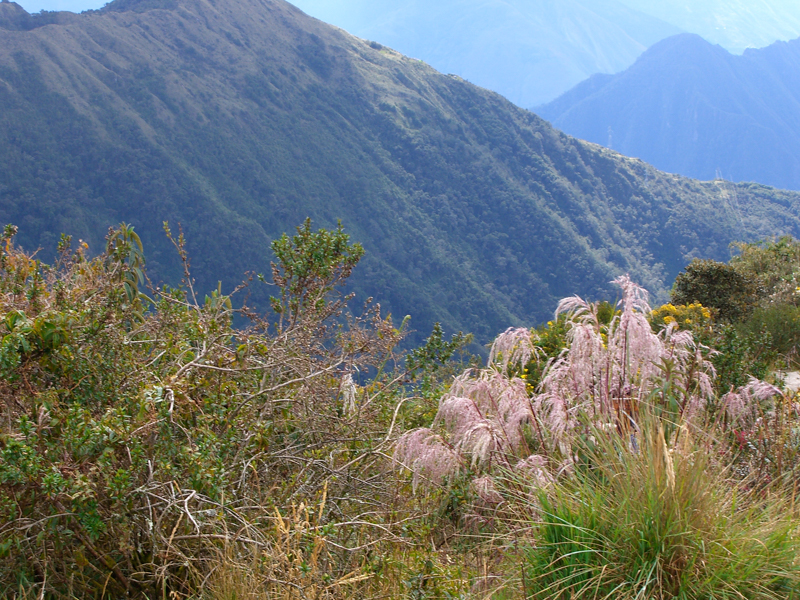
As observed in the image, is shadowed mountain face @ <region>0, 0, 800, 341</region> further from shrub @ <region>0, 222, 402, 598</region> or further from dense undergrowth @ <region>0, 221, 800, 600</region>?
dense undergrowth @ <region>0, 221, 800, 600</region>

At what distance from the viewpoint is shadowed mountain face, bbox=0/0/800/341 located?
194 feet

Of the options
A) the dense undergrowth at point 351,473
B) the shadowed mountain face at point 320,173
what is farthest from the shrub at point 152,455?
the shadowed mountain face at point 320,173

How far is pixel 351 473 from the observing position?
2.92 meters

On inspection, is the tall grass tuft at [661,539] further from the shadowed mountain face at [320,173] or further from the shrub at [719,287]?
the shadowed mountain face at [320,173]

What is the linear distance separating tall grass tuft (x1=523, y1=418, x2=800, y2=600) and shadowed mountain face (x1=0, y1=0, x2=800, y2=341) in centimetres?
4941

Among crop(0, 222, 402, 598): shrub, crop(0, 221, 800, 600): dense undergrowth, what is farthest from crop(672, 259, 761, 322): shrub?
crop(0, 222, 402, 598): shrub

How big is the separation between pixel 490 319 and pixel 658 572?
5963 cm

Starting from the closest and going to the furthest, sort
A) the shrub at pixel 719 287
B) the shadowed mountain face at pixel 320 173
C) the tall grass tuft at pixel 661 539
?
the tall grass tuft at pixel 661 539
the shrub at pixel 719 287
the shadowed mountain face at pixel 320 173

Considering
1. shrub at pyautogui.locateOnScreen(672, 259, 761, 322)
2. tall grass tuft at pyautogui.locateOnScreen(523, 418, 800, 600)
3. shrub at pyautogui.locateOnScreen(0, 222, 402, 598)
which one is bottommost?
shrub at pyautogui.locateOnScreen(0, 222, 402, 598)

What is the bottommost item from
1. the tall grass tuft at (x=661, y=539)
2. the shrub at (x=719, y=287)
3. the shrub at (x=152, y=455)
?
the shrub at (x=152, y=455)

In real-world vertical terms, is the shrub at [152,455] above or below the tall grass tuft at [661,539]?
below

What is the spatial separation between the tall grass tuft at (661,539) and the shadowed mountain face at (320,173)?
49409 mm

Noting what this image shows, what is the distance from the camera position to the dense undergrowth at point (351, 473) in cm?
183

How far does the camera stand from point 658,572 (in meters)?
1.72
